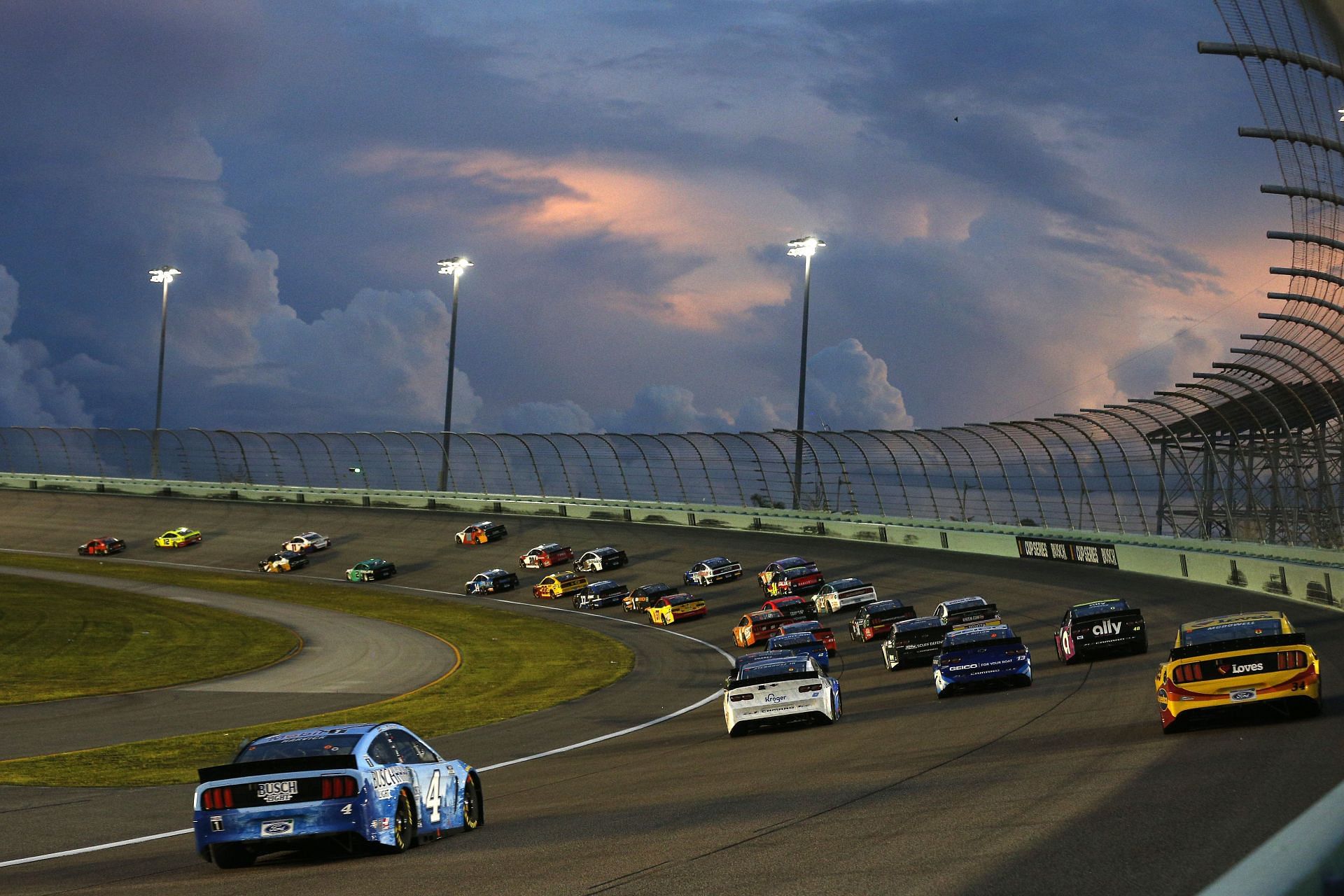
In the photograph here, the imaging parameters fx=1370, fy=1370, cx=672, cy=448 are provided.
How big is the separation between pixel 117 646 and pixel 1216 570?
106 ft

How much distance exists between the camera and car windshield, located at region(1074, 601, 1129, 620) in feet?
86.7

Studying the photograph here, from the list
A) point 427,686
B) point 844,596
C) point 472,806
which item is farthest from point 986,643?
point 844,596

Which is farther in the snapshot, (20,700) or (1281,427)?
(1281,427)

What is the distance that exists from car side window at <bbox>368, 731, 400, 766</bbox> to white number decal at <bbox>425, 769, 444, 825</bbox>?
440 mm

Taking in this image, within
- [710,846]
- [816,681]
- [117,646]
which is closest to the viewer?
[710,846]

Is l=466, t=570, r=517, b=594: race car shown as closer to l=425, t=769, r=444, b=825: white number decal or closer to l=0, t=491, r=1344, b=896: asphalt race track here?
l=0, t=491, r=1344, b=896: asphalt race track

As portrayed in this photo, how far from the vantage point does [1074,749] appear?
14.2m

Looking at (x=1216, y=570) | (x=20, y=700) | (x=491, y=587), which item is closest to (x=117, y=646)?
(x=20, y=700)

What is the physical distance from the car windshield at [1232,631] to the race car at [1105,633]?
31.6 ft

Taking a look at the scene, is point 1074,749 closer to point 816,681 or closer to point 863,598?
point 816,681

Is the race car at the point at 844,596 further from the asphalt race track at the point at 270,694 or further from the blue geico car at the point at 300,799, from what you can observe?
the blue geico car at the point at 300,799

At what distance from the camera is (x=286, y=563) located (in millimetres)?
67312

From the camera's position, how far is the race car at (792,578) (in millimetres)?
48719

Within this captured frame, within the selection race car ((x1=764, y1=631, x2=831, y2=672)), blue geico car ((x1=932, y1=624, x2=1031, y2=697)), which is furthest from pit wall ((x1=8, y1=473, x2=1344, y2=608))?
blue geico car ((x1=932, y1=624, x2=1031, y2=697))
